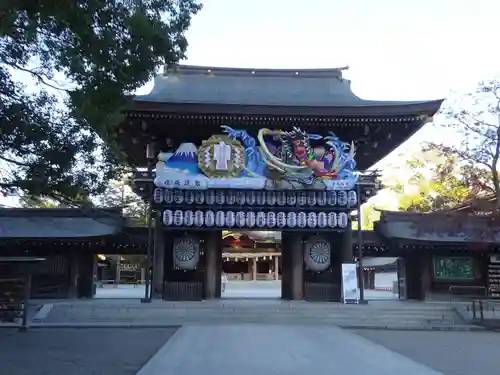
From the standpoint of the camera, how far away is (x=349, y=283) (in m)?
19.4

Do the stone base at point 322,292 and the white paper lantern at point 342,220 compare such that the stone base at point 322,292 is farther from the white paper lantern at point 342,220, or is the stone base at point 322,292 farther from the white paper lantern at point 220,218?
the white paper lantern at point 220,218

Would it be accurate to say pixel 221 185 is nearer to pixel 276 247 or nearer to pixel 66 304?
pixel 66 304

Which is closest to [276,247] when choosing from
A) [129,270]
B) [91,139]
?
[129,270]

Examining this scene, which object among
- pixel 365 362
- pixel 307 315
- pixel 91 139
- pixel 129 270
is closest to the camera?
pixel 365 362

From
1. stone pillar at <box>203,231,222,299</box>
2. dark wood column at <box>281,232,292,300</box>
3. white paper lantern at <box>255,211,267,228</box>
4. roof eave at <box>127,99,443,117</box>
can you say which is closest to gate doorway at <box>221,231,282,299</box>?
dark wood column at <box>281,232,292,300</box>

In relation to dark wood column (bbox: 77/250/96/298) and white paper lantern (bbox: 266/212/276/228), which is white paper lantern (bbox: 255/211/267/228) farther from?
dark wood column (bbox: 77/250/96/298)

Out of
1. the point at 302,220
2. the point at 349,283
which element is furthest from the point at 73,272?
the point at 349,283

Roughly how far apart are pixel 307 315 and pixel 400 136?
28.3 feet

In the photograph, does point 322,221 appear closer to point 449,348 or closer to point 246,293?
point 449,348

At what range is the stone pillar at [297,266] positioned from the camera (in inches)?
821

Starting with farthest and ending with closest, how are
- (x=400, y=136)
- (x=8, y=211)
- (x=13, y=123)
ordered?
(x=8, y=211), (x=400, y=136), (x=13, y=123)

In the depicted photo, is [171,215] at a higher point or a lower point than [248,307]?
higher

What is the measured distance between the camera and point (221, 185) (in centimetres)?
1984

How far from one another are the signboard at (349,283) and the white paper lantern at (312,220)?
6.17 feet
